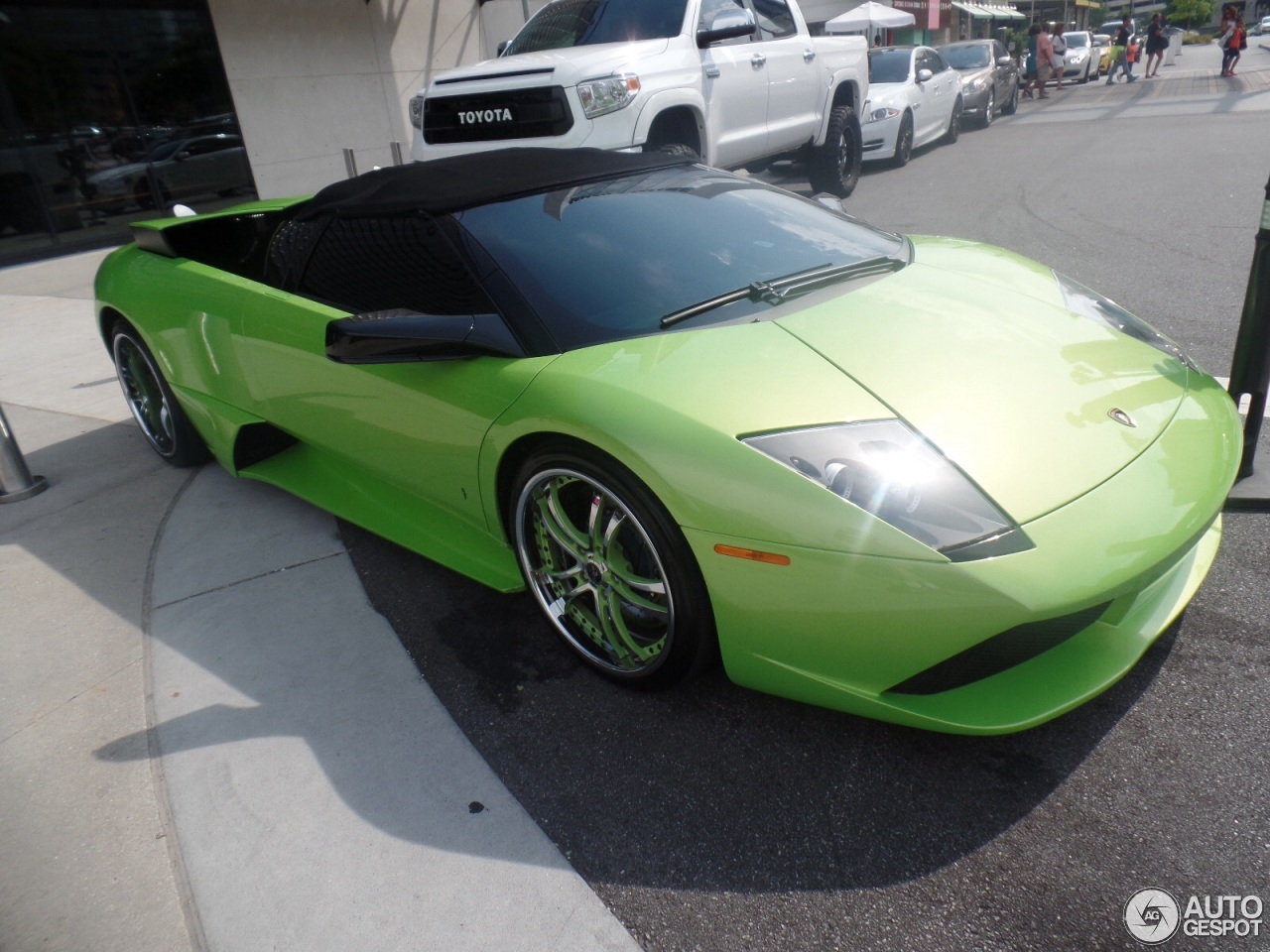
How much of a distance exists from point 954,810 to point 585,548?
105 cm

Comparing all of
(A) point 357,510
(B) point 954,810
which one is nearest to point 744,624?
(B) point 954,810

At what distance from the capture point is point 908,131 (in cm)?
1171

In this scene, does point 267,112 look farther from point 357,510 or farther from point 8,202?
point 357,510

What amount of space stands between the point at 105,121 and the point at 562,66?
7973 mm

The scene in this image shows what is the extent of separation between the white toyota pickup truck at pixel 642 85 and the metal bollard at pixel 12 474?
3.33m

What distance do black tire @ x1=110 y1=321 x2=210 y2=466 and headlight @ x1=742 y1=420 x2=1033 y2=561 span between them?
3.09 metres

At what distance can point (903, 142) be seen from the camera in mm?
11602

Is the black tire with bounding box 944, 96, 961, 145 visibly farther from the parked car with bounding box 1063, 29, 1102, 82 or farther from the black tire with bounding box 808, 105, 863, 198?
the parked car with bounding box 1063, 29, 1102, 82

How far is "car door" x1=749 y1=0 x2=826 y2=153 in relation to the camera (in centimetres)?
796

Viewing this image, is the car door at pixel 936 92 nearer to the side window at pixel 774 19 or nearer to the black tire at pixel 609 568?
the side window at pixel 774 19

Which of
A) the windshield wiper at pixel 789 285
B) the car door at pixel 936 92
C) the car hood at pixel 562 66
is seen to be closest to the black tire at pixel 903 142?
the car door at pixel 936 92

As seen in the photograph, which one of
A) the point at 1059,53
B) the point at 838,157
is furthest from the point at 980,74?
the point at 1059,53

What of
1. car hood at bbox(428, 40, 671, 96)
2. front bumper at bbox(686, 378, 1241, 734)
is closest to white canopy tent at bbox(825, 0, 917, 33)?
car hood at bbox(428, 40, 671, 96)

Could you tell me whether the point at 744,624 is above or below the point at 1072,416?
below
